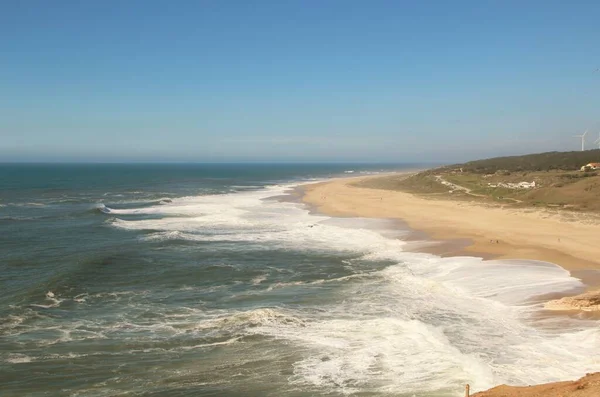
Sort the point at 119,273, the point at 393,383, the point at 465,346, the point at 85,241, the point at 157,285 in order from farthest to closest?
1. the point at 85,241
2. the point at 119,273
3. the point at 157,285
4. the point at 465,346
5. the point at 393,383

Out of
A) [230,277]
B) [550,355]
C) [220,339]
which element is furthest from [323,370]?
[230,277]

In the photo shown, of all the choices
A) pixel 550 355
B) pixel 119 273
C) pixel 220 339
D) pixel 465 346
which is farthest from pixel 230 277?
pixel 550 355

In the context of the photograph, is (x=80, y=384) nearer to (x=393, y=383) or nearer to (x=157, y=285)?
(x=393, y=383)

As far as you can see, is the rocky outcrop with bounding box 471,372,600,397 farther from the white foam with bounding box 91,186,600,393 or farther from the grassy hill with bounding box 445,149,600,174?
the grassy hill with bounding box 445,149,600,174

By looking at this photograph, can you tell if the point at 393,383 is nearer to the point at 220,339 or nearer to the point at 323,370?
the point at 323,370

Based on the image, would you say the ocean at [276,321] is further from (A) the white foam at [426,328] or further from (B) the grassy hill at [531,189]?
(B) the grassy hill at [531,189]

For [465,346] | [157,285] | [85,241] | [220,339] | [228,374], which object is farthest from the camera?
[85,241]

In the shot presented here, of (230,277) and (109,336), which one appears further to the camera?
(230,277)

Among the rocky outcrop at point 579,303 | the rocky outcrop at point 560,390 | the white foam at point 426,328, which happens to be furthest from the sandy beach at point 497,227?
the rocky outcrop at point 560,390

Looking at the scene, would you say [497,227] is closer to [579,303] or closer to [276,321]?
[579,303]
